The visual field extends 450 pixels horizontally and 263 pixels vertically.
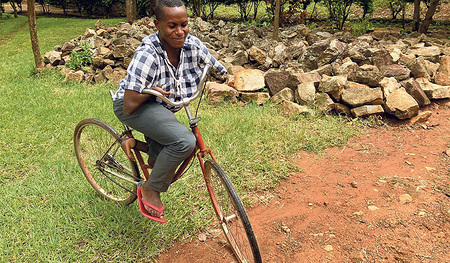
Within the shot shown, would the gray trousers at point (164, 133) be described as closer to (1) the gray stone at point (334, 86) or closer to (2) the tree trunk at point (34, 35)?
(1) the gray stone at point (334, 86)

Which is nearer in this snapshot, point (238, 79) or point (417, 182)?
point (417, 182)

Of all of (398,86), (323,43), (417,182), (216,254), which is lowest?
(216,254)

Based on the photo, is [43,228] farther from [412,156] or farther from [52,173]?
[412,156]

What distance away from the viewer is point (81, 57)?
737 cm

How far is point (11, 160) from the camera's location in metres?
3.94

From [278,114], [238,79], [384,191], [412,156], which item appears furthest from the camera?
[238,79]

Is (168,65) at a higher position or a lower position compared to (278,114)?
higher

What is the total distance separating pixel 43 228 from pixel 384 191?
3140 millimetres

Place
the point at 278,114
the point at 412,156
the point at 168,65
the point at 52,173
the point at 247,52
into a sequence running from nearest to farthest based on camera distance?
the point at 168,65 → the point at 52,173 → the point at 412,156 → the point at 278,114 → the point at 247,52

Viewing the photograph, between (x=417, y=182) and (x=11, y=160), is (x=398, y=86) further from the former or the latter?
(x=11, y=160)

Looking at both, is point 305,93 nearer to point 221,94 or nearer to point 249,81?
point 249,81

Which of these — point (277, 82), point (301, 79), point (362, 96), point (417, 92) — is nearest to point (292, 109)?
point (301, 79)

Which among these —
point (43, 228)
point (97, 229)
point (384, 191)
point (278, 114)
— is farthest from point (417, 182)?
point (43, 228)

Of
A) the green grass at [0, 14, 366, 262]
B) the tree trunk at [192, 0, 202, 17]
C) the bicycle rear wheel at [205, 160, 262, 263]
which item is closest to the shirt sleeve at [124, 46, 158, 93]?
the bicycle rear wheel at [205, 160, 262, 263]
